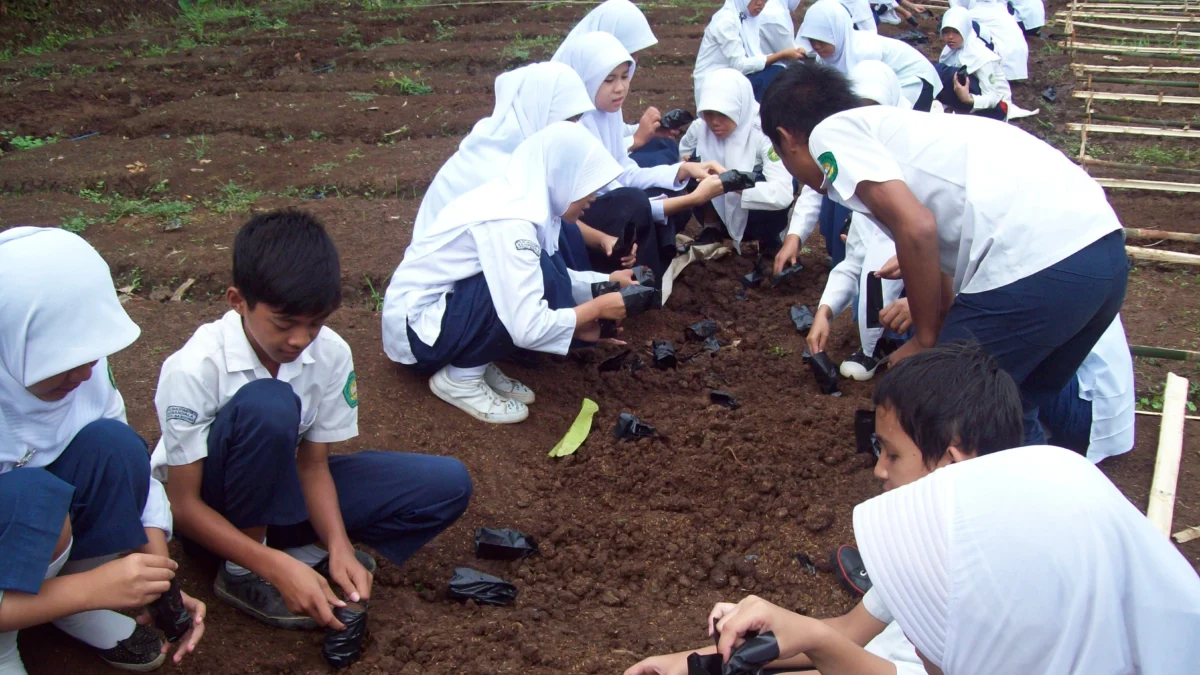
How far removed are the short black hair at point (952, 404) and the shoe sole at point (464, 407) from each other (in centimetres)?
181

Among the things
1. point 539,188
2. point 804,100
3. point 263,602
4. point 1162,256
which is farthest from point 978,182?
point 1162,256

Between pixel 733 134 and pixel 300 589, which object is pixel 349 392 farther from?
pixel 733 134

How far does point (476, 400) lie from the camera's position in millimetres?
3520

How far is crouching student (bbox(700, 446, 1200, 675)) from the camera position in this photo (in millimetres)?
1297

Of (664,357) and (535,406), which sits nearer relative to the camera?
(535,406)

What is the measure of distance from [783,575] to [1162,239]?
370cm

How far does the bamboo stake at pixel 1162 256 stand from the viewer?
4820mm

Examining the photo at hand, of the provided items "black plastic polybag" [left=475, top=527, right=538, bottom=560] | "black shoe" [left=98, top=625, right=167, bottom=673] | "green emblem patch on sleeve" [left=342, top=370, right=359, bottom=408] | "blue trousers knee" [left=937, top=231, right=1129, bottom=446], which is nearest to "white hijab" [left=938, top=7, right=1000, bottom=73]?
"blue trousers knee" [left=937, top=231, right=1129, bottom=446]

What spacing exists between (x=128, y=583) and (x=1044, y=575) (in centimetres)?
167

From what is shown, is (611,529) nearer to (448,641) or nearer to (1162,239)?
(448,641)

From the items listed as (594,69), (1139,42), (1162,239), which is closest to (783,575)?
(594,69)

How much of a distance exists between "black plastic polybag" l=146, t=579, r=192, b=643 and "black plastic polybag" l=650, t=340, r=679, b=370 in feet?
7.57

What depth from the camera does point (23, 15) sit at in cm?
1039

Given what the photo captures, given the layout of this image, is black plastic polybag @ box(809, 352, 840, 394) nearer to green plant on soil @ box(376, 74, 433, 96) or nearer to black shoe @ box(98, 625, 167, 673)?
black shoe @ box(98, 625, 167, 673)
